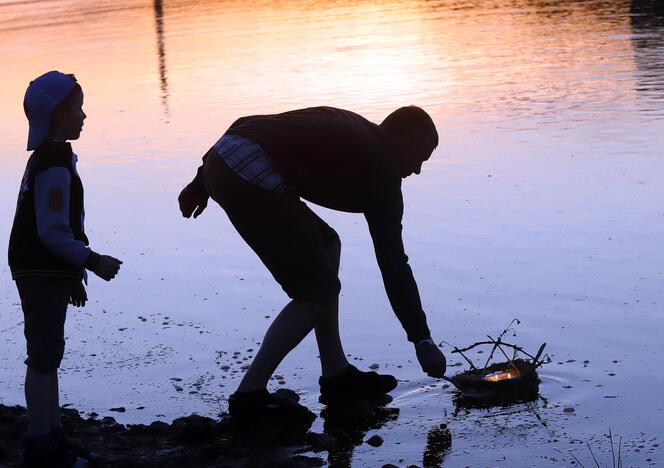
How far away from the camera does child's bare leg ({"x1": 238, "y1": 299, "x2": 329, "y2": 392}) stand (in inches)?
208

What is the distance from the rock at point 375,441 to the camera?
5.11 meters

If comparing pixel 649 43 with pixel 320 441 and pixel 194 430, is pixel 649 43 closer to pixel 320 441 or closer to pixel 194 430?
pixel 320 441

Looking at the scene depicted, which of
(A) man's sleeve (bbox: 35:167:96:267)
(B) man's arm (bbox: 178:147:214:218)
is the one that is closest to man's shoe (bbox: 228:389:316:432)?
(B) man's arm (bbox: 178:147:214:218)

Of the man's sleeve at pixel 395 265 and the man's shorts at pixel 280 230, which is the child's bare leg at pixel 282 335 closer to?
the man's shorts at pixel 280 230

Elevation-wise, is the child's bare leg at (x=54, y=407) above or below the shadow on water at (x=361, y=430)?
above

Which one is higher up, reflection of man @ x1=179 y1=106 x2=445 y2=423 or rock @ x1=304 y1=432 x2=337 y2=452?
reflection of man @ x1=179 y1=106 x2=445 y2=423

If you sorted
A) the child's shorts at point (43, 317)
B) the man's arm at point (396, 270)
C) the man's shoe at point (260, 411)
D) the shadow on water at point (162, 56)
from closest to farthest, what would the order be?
the child's shorts at point (43, 317), the man's arm at point (396, 270), the man's shoe at point (260, 411), the shadow on water at point (162, 56)

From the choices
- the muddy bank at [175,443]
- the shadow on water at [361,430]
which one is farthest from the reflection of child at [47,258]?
the shadow on water at [361,430]

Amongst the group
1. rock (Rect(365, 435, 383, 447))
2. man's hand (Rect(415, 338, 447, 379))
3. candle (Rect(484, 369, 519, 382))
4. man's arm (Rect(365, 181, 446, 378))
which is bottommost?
rock (Rect(365, 435, 383, 447))

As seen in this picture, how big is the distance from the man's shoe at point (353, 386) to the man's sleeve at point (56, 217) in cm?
148

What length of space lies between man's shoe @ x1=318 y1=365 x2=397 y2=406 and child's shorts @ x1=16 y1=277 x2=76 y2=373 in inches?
54.4

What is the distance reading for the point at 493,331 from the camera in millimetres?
6578

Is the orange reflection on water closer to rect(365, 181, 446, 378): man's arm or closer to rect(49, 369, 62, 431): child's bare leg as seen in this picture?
rect(365, 181, 446, 378): man's arm

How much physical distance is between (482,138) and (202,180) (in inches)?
285
